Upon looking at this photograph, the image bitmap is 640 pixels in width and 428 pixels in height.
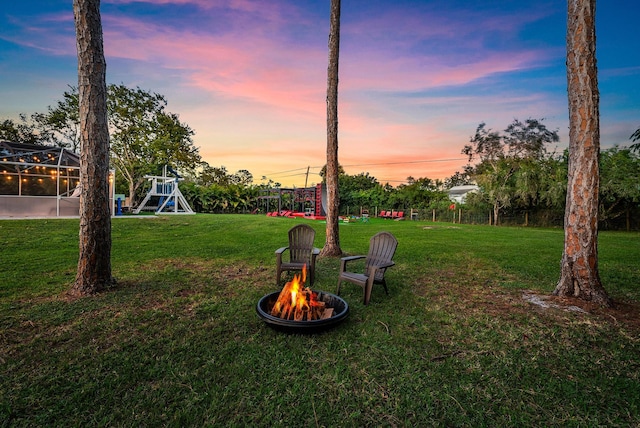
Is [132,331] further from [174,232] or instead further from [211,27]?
[211,27]

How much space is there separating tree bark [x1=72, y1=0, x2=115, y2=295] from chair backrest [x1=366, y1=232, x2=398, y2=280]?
13.3 feet

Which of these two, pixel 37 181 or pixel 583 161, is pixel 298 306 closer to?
pixel 583 161

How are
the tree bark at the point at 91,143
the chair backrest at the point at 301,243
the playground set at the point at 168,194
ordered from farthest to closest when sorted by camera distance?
the playground set at the point at 168,194 → the chair backrest at the point at 301,243 → the tree bark at the point at 91,143

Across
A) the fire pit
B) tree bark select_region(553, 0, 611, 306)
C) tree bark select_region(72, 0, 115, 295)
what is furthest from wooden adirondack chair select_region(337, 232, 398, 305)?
tree bark select_region(72, 0, 115, 295)

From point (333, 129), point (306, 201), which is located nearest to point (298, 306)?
point (333, 129)

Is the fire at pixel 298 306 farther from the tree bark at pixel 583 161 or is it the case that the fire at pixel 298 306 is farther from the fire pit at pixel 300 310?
the tree bark at pixel 583 161

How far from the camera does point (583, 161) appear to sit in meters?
3.76

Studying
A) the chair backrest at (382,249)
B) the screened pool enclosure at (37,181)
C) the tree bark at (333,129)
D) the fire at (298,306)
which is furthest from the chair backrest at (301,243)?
the screened pool enclosure at (37,181)

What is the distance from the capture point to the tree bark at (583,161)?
146 inches

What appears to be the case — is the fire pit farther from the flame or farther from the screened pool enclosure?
the screened pool enclosure

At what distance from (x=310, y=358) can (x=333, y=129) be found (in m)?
5.82

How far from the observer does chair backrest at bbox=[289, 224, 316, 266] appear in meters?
5.07

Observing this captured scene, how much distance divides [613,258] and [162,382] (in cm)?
1019

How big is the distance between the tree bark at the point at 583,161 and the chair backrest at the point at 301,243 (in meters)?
3.89
